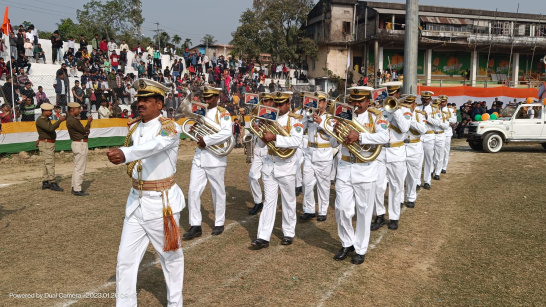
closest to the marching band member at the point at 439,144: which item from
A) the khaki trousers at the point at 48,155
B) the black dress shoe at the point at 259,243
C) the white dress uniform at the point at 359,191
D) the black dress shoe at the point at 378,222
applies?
the black dress shoe at the point at 378,222

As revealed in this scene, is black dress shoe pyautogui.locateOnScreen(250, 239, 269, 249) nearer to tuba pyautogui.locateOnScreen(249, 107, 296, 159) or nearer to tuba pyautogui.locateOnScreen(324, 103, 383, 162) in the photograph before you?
tuba pyautogui.locateOnScreen(249, 107, 296, 159)

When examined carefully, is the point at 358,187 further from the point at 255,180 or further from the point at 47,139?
the point at 47,139

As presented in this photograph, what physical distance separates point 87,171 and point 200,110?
810 cm

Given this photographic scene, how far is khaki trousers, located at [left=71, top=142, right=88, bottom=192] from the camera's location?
34.3 feet

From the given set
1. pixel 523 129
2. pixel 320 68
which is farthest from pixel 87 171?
pixel 320 68

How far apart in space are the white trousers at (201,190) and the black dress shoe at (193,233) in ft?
0.21

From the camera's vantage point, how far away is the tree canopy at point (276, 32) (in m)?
39.0

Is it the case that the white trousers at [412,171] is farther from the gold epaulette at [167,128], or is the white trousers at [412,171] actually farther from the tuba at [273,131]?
the gold epaulette at [167,128]

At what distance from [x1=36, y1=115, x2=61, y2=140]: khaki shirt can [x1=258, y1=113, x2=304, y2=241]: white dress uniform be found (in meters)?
5.91

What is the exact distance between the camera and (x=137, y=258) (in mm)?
4398

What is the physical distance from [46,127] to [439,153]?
1007 centimetres

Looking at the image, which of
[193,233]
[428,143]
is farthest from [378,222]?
[428,143]

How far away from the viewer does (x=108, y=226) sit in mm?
7918

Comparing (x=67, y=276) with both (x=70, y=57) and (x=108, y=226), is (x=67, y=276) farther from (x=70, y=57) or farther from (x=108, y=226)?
(x=70, y=57)
